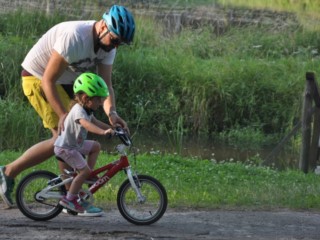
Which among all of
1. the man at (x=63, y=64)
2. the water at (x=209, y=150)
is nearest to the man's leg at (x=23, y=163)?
the man at (x=63, y=64)

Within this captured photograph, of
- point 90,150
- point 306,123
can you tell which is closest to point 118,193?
point 90,150

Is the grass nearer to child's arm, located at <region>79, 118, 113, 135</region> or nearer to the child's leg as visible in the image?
the child's leg

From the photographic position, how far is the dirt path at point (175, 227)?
22.7 ft

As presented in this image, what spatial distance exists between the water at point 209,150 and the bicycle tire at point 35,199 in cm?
602

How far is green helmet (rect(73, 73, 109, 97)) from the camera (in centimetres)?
704

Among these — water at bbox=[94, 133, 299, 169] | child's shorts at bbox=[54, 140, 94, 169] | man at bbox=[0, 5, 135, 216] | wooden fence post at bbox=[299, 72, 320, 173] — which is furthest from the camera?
water at bbox=[94, 133, 299, 169]

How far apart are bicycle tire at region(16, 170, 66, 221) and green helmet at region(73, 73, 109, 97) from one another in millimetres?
826

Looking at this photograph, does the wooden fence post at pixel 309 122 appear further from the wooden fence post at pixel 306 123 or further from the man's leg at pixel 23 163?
the man's leg at pixel 23 163

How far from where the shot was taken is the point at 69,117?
23.3 ft

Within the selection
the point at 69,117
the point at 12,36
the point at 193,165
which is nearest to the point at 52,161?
the point at 193,165

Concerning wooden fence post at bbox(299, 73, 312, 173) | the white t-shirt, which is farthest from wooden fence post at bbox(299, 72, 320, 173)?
the white t-shirt

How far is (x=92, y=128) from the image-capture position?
696 cm

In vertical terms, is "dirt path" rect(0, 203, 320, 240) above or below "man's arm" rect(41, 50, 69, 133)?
below

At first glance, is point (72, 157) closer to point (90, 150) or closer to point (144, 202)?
point (90, 150)
